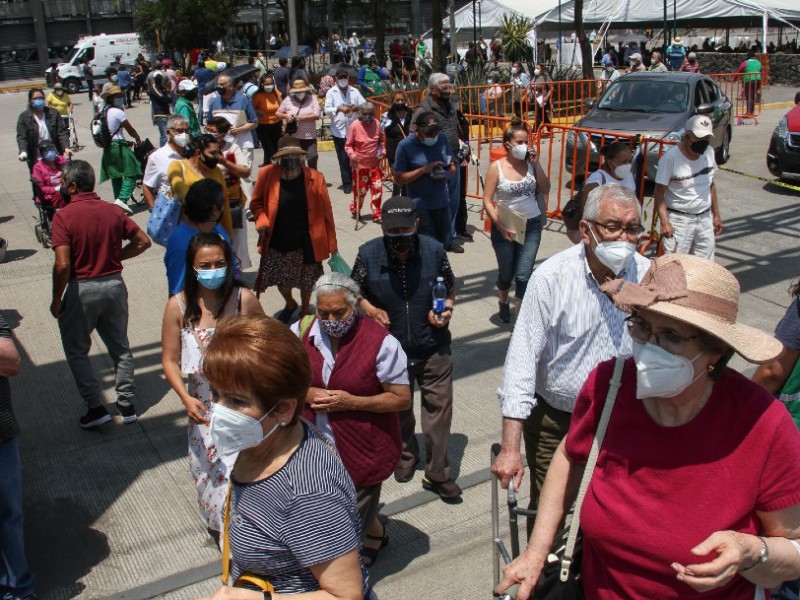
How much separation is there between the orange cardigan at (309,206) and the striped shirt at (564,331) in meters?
3.68

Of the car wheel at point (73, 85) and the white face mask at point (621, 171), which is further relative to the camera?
the car wheel at point (73, 85)

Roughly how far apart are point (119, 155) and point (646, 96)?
8479 mm

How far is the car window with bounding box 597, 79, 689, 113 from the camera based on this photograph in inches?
545

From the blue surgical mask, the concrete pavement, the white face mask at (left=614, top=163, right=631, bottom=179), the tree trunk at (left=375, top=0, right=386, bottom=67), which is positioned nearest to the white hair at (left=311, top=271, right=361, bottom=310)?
the blue surgical mask

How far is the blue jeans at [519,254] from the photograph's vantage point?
7270mm

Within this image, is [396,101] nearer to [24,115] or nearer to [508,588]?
[24,115]

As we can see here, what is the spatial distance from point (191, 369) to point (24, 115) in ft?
28.3

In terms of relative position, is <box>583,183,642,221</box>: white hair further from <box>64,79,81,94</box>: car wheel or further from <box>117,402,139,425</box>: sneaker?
<box>64,79,81,94</box>: car wheel

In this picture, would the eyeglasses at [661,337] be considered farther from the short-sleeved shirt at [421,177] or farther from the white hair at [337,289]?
the short-sleeved shirt at [421,177]

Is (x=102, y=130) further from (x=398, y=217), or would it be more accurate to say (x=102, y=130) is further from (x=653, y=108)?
(x=653, y=108)

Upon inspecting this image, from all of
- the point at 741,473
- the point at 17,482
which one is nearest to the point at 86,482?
the point at 17,482

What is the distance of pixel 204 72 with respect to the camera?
19500mm

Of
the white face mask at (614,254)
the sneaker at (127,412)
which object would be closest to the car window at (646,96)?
the sneaker at (127,412)

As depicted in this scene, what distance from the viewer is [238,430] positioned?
7.65ft
